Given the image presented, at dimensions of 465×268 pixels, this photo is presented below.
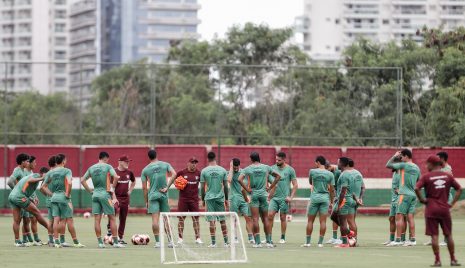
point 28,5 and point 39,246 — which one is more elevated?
point 28,5

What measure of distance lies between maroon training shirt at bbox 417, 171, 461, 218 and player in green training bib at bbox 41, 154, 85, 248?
356 inches

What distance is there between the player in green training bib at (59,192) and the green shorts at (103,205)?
21.6 inches

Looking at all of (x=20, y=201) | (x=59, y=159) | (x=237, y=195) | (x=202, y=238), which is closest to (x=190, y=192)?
(x=237, y=195)

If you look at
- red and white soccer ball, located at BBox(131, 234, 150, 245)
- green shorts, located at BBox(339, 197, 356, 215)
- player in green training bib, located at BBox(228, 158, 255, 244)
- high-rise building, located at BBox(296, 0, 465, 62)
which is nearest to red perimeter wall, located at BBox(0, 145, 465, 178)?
red and white soccer ball, located at BBox(131, 234, 150, 245)

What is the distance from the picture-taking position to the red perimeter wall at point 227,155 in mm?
52719

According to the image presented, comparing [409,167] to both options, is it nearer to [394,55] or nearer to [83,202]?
[83,202]

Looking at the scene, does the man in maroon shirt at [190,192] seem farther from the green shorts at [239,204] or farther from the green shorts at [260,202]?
the green shorts at [260,202]

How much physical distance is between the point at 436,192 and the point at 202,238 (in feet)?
33.0

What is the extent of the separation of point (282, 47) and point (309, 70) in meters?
31.1

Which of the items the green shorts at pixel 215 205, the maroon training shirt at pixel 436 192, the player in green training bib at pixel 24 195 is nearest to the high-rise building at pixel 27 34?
the player in green training bib at pixel 24 195

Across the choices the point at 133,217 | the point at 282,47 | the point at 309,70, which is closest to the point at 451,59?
the point at 309,70

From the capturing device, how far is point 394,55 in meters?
67.8

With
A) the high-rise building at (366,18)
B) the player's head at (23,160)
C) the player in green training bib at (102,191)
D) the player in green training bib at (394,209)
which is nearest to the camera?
the player in green training bib at (102,191)

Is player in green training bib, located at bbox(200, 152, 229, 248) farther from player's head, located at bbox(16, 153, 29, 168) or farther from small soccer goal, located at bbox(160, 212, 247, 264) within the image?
player's head, located at bbox(16, 153, 29, 168)
